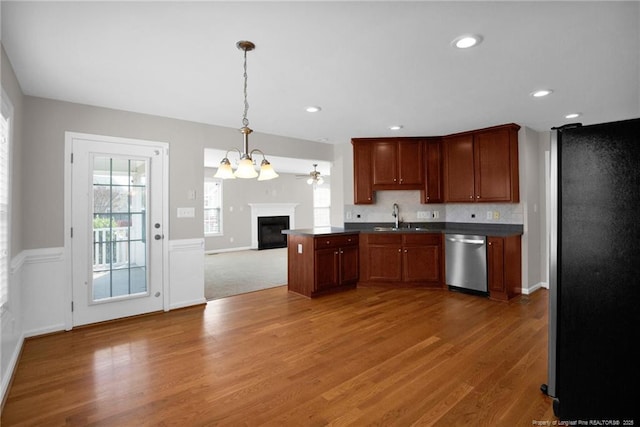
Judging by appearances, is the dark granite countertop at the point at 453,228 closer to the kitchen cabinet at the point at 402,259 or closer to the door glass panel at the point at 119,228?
the kitchen cabinet at the point at 402,259

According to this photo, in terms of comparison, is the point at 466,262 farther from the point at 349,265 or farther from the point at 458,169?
the point at 349,265

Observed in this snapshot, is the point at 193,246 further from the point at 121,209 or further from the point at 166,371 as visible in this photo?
the point at 166,371

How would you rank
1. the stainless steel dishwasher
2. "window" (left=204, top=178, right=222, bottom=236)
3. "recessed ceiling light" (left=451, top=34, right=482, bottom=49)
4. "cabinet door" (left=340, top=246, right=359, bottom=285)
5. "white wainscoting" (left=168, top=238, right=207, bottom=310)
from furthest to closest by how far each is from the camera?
"window" (left=204, top=178, right=222, bottom=236)
"cabinet door" (left=340, top=246, right=359, bottom=285)
the stainless steel dishwasher
"white wainscoting" (left=168, top=238, right=207, bottom=310)
"recessed ceiling light" (left=451, top=34, right=482, bottom=49)

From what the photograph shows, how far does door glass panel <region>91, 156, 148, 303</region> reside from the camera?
3430 mm

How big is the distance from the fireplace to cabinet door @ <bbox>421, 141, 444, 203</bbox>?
17.5 feet

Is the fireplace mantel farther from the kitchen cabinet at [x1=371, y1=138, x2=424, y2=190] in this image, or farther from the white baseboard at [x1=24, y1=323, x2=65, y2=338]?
the white baseboard at [x1=24, y1=323, x2=65, y2=338]

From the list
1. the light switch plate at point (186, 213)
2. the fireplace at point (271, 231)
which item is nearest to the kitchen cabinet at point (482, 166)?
the light switch plate at point (186, 213)

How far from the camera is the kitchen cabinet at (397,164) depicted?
492cm

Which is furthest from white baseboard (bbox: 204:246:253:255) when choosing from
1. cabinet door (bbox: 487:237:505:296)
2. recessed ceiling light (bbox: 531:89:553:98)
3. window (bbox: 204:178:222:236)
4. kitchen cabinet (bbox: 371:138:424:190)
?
recessed ceiling light (bbox: 531:89:553:98)

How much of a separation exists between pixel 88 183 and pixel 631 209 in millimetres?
4326

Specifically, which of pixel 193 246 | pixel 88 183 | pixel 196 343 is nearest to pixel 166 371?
pixel 196 343

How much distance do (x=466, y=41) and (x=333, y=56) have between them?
89 cm

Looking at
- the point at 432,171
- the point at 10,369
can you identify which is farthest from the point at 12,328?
the point at 432,171

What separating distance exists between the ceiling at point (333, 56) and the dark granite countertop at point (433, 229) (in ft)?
5.01
